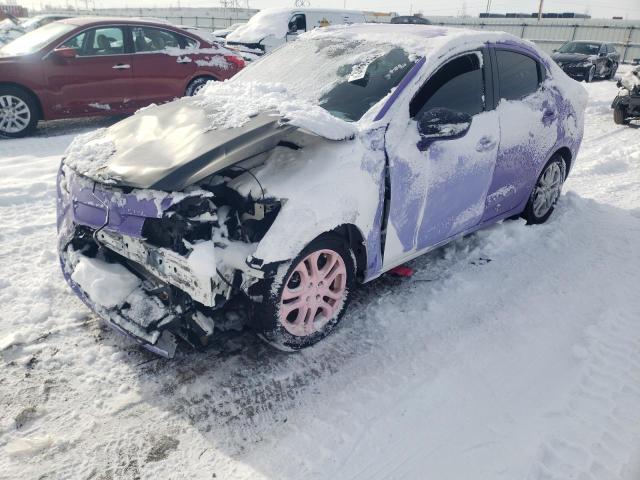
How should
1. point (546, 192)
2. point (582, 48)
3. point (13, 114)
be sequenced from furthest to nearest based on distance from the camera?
1. point (582, 48)
2. point (13, 114)
3. point (546, 192)

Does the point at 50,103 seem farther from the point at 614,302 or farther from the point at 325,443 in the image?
the point at 614,302

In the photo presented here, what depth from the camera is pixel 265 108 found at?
292 cm

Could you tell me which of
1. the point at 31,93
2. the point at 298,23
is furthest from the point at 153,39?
the point at 298,23

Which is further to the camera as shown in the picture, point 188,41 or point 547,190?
point 188,41

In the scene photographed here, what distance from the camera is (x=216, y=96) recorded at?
11.4 feet

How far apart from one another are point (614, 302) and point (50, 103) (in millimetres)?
7217

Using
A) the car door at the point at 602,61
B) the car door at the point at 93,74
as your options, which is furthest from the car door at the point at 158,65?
the car door at the point at 602,61

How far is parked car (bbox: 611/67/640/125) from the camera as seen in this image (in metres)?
9.20

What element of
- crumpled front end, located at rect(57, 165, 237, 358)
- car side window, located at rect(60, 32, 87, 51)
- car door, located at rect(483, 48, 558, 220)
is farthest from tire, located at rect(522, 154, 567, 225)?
car side window, located at rect(60, 32, 87, 51)

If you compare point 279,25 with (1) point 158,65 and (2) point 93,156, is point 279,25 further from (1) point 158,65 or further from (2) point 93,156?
(2) point 93,156

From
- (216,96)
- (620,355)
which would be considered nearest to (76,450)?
(216,96)

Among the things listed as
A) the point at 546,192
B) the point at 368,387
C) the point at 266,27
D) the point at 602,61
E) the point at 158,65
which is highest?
the point at 266,27

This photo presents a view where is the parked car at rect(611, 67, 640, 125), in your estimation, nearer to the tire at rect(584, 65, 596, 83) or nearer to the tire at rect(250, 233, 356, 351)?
the tire at rect(584, 65, 596, 83)

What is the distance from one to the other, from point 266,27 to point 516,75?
32.2ft
